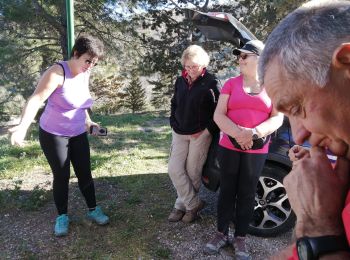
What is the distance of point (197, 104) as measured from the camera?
364cm

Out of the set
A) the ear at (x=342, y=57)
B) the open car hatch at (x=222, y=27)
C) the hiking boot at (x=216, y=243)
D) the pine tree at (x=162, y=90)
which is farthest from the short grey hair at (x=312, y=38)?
the pine tree at (x=162, y=90)

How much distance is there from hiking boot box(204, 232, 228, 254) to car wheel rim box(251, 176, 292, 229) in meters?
0.45

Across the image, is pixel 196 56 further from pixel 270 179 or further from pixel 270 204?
pixel 270 204

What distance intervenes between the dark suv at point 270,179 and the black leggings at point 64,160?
4.23 feet

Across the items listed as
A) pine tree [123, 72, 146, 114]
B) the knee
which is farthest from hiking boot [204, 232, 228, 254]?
pine tree [123, 72, 146, 114]

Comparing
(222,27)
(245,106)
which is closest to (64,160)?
(245,106)

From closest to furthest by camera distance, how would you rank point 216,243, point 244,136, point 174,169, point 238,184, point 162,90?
point 244,136
point 238,184
point 216,243
point 174,169
point 162,90

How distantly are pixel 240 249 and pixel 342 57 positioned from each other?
2.82 metres

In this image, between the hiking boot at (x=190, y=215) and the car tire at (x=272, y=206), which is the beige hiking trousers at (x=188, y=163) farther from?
the car tire at (x=272, y=206)

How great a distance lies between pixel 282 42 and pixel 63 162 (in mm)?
3024

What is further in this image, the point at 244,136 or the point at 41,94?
the point at 41,94

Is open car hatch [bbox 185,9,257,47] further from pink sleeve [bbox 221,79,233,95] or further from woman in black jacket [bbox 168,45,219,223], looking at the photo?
pink sleeve [bbox 221,79,233,95]

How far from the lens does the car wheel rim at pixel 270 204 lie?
3766 mm

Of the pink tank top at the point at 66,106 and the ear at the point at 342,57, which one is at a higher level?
the ear at the point at 342,57
